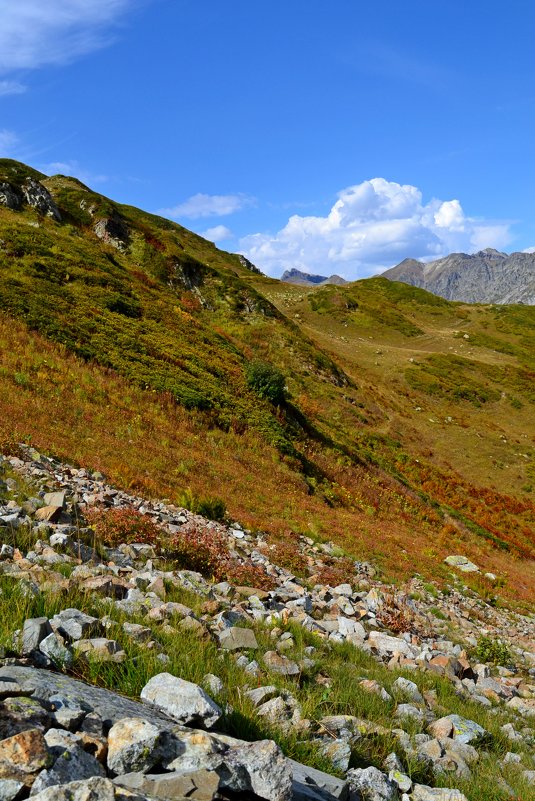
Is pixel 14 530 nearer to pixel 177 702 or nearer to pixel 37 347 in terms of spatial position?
pixel 177 702

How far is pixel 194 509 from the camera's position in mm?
14172

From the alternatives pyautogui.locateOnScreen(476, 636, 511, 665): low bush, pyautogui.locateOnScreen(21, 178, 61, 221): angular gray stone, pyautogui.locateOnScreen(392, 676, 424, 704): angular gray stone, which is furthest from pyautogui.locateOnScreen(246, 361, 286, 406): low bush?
pyautogui.locateOnScreen(21, 178, 61, 221): angular gray stone

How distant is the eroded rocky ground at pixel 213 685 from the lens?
10.0 feet

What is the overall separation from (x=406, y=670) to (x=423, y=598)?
23.0 feet

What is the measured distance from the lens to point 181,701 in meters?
3.96

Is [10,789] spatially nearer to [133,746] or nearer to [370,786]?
[133,746]

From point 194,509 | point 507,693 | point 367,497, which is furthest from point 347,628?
point 367,497

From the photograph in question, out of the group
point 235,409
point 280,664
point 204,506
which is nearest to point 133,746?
point 280,664

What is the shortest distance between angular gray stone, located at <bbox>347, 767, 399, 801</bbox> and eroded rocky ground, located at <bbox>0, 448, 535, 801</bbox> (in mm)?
13

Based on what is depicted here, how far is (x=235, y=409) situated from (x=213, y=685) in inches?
818

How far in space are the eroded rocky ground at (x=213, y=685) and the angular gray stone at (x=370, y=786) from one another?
0.01m

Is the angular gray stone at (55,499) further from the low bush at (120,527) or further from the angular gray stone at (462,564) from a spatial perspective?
the angular gray stone at (462,564)

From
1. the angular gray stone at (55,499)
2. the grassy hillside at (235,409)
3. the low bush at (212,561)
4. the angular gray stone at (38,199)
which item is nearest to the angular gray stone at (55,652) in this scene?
the low bush at (212,561)

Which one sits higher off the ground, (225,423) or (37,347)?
(37,347)
